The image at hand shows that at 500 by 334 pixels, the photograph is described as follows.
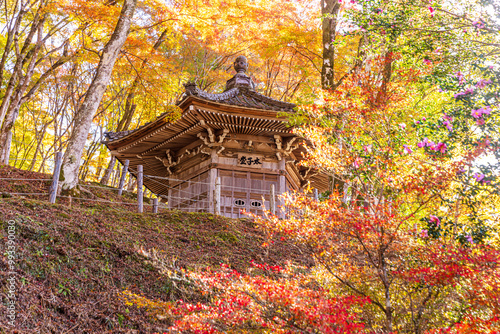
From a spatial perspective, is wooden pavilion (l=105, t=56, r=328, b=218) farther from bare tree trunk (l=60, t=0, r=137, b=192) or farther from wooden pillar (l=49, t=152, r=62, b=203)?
wooden pillar (l=49, t=152, r=62, b=203)

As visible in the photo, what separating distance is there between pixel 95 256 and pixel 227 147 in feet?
23.7

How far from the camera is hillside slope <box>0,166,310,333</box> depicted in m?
4.99

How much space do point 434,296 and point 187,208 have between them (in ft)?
30.7

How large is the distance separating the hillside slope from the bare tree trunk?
2.16ft

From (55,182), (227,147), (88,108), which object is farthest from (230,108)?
(55,182)

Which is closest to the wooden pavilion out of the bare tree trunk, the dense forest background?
the bare tree trunk

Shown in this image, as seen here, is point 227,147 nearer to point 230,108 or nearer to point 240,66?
point 230,108

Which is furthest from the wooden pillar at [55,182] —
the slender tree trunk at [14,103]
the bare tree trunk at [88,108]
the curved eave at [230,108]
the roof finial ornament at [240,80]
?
the roof finial ornament at [240,80]

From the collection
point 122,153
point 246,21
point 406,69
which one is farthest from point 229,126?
point 406,69

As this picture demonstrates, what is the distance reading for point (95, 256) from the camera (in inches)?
252

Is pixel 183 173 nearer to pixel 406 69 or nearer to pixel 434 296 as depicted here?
pixel 406 69

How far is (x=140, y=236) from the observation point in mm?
7984

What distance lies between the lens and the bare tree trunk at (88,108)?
8.78 metres

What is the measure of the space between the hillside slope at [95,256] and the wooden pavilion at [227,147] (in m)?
3.09
